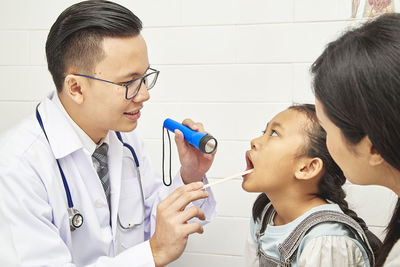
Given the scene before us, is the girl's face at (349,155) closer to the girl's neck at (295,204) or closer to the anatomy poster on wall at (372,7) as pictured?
the girl's neck at (295,204)

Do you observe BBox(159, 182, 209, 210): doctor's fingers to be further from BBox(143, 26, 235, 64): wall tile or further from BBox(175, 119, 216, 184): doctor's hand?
BBox(143, 26, 235, 64): wall tile

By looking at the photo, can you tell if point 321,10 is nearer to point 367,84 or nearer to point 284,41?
point 284,41

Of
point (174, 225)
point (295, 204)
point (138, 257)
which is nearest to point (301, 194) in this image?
point (295, 204)

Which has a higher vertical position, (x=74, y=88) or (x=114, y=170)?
(x=74, y=88)

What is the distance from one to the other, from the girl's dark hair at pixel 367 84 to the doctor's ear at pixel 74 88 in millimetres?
808

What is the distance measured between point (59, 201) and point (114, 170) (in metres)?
0.27

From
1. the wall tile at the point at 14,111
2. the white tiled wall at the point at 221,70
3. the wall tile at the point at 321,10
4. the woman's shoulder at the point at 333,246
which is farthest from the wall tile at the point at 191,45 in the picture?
the woman's shoulder at the point at 333,246

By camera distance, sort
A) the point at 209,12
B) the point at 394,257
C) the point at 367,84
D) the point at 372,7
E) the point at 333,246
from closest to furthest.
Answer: the point at 367,84
the point at 394,257
the point at 333,246
the point at 372,7
the point at 209,12

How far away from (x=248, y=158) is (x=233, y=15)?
72cm

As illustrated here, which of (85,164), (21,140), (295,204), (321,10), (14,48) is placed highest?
(321,10)

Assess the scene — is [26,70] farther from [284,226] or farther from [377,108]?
[377,108]

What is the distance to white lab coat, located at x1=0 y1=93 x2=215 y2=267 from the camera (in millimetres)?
1195

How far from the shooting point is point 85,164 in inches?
55.6

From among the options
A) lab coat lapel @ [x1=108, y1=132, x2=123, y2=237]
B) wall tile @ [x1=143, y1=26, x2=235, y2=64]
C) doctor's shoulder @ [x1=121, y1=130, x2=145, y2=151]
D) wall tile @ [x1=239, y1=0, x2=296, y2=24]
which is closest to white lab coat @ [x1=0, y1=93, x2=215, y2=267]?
lab coat lapel @ [x1=108, y1=132, x2=123, y2=237]
